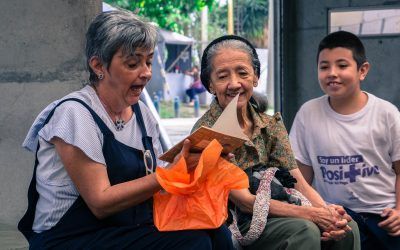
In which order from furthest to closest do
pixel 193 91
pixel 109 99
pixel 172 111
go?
pixel 193 91 < pixel 172 111 < pixel 109 99

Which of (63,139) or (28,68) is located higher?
(28,68)

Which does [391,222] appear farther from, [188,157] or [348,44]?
[188,157]

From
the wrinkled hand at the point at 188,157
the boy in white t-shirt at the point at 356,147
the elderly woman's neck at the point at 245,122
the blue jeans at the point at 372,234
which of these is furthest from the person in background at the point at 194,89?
the wrinkled hand at the point at 188,157

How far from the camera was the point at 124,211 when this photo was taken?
268 cm

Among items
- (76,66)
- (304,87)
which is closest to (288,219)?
(76,66)

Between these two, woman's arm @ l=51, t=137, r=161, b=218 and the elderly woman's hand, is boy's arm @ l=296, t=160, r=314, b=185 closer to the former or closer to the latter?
the elderly woman's hand

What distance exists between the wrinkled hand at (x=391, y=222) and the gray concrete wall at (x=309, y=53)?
6.56ft

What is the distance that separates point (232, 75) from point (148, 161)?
0.61 m

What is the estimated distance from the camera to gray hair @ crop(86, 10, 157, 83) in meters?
2.64

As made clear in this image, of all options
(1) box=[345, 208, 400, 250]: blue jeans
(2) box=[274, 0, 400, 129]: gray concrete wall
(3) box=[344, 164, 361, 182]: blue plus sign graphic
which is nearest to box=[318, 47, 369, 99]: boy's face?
(3) box=[344, 164, 361, 182]: blue plus sign graphic

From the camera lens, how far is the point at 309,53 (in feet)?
17.6

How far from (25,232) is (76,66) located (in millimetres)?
1788

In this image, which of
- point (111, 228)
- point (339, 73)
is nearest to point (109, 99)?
point (111, 228)

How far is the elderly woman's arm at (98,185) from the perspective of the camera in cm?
251
